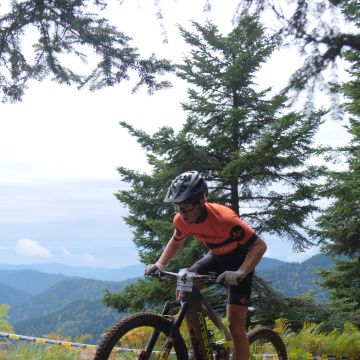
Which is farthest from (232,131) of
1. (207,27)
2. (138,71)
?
(138,71)

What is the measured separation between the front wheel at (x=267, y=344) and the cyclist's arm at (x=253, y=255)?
1.50m

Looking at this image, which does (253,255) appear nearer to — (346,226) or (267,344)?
(267,344)

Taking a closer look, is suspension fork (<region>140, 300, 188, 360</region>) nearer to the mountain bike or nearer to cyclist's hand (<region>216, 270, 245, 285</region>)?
the mountain bike

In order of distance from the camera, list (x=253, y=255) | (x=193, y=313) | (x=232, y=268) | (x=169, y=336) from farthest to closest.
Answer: (x=232, y=268) → (x=253, y=255) → (x=193, y=313) → (x=169, y=336)

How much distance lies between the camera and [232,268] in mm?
4668

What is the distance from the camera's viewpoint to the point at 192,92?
74.2ft

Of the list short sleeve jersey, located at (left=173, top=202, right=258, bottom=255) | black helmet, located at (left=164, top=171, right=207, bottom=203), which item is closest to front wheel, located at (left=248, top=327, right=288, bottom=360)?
short sleeve jersey, located at (left=173, top=202, right=258, bottom=255)

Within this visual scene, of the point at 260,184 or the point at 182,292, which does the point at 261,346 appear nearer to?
the point at 182,292

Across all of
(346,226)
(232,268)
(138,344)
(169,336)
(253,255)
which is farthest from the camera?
(346,226)

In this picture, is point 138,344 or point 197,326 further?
→ point 138,344

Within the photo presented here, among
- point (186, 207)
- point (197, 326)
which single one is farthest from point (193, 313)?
point (186, 207)

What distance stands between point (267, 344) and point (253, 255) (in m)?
2.47

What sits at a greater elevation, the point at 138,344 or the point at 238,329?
the point at 238,329

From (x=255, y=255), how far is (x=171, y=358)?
4.65 ft
